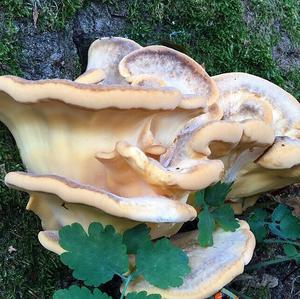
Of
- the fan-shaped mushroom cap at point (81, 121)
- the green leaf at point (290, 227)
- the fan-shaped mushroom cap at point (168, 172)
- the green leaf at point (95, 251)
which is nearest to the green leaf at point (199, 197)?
the fan-shaped mushroom cap at point (81, 121)

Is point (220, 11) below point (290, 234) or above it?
above

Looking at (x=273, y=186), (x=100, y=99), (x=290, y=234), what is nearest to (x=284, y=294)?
(x=290, y=234)

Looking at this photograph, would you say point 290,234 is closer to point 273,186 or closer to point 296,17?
point 273,186

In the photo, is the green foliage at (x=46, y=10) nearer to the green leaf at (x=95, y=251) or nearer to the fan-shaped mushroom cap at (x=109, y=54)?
the fan-shaped mushroom cap at (x=109, y=54)

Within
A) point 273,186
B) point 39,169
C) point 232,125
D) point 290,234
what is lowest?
point 290,234

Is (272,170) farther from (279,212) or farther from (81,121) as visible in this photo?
(81,121)

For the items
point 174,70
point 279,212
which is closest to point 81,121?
point 174,70
